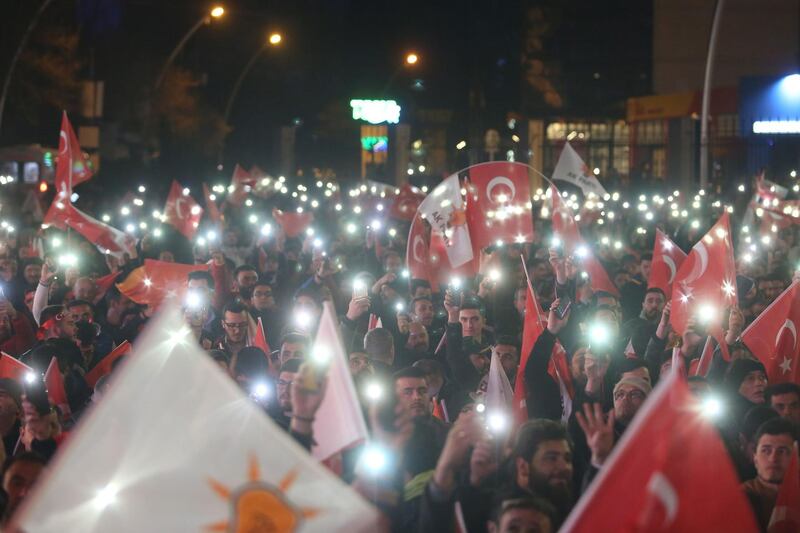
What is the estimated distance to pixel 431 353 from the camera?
9.66 meters

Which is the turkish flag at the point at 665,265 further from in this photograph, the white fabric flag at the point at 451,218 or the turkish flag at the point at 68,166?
the turkish flag at the point at 68,166

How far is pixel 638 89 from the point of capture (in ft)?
180

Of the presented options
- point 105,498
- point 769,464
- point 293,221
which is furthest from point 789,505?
point 293,221

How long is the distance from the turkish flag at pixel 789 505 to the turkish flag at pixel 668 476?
77.3 inches

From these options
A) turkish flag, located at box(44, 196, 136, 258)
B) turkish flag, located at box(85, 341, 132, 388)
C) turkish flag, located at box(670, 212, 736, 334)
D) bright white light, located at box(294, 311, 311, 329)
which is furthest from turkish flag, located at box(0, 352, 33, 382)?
turkish flag, located at box(44, 196, 136, 258)

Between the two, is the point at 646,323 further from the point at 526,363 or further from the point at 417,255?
the point at 417,255

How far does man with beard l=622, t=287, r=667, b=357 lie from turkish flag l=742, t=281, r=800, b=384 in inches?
37.8

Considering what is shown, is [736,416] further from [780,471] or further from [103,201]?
[103,201]

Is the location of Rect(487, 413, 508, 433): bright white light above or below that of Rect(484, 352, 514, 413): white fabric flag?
below

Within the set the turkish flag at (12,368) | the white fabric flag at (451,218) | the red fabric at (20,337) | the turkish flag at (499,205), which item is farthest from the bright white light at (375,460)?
the turkish flag at (499,205)

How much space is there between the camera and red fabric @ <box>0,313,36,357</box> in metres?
10.1

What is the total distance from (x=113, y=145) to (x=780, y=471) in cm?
5296

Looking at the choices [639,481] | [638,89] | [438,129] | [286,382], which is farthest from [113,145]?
[639,481]

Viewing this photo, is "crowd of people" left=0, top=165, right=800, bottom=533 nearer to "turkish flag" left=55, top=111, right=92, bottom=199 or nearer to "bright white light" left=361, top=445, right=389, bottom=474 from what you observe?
"bright white light" left=361, top=445, right=389, bottom=474
